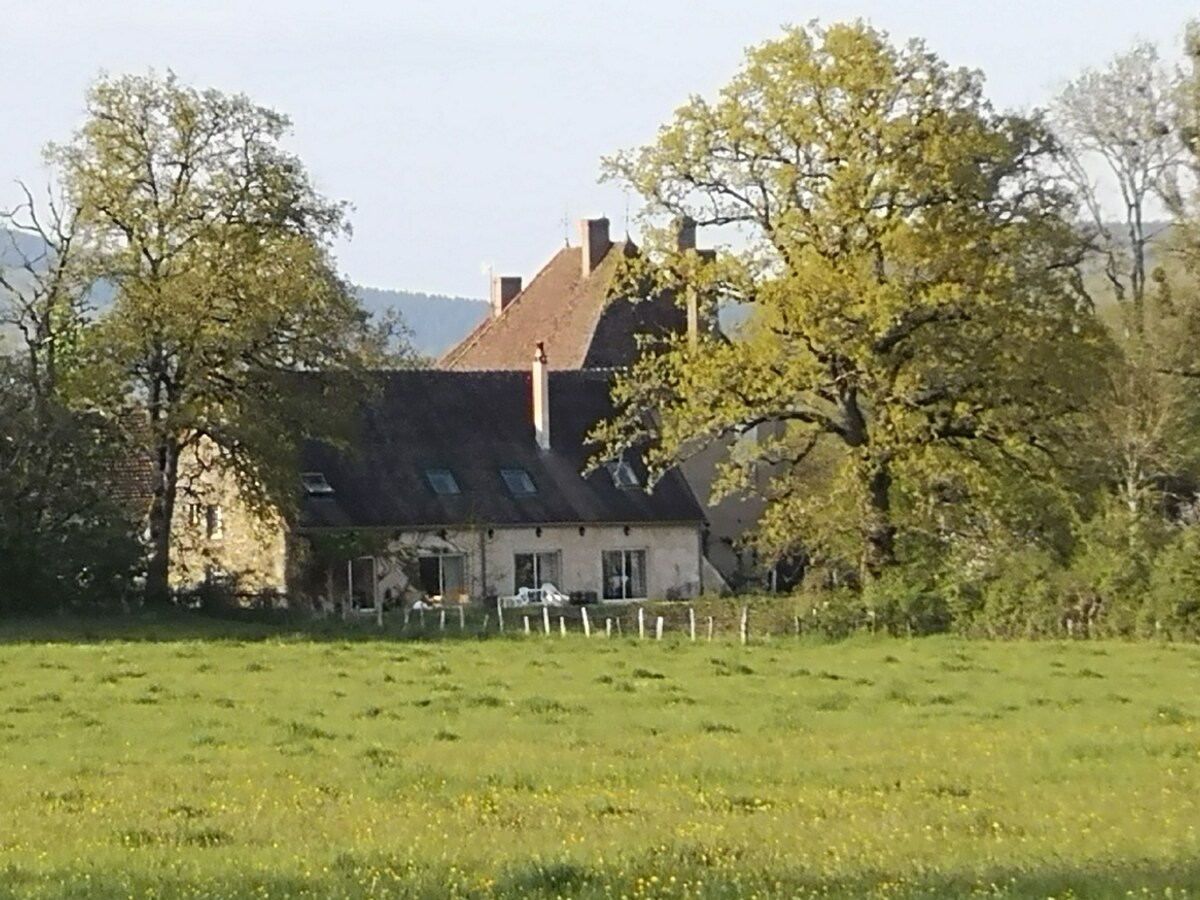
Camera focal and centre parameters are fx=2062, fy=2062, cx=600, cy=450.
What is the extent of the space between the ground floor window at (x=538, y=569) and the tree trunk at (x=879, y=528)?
15.8m

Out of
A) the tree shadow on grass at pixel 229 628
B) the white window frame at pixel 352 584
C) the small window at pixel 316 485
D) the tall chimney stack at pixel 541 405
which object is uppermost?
the tall chimney stack at pixel 541 405

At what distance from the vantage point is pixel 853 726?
23.5 meters

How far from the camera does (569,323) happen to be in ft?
226

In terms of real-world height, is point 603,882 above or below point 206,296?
below

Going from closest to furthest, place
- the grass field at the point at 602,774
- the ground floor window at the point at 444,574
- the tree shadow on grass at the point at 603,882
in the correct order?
the tree shadow on grass at the point at 603,882 < the grass field at the point at 602,774 < the ground floor window at the point at 444,574

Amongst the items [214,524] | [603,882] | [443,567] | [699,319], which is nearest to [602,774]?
[603,882]

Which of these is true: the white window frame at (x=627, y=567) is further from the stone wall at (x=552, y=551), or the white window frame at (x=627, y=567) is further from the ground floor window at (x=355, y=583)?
the ground floor window at (x=355, y=583)

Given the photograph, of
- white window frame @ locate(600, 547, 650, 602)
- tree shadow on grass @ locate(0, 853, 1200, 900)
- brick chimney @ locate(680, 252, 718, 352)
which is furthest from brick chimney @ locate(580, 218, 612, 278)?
tree shadow on grass @ locate(0, 853, 1200, 900)

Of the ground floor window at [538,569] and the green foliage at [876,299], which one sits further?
the ground floor window at [538,569]

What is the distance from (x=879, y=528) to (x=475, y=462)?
60.5ft

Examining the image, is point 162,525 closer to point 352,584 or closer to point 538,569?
point 352,584

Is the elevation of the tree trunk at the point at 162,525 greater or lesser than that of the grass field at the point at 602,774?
greater

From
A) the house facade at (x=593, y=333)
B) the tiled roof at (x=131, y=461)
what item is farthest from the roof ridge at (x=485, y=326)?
the tiled roof at (x=131, y=461)

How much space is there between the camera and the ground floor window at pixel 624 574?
57875 millimetres
